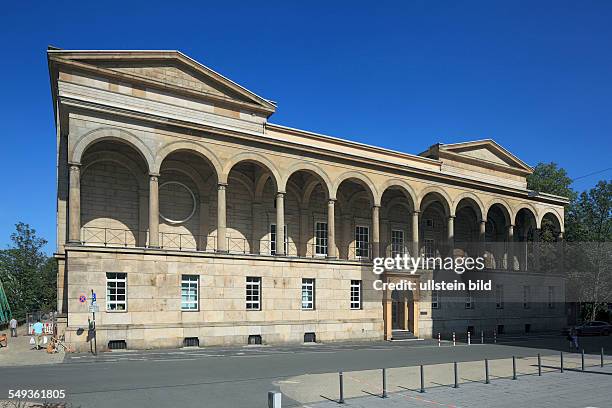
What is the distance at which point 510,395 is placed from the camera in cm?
1568

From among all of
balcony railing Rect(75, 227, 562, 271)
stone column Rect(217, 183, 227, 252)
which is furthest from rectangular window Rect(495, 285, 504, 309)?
stone column Rect(217, 183, 227, 252)

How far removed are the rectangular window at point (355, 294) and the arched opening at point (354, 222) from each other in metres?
4.24

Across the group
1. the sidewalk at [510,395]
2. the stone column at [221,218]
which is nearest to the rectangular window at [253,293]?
the stone column at [221,218]

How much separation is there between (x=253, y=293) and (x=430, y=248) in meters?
20.6

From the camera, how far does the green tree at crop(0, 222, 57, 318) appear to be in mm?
67000

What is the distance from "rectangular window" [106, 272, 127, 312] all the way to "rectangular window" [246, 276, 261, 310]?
282 inches

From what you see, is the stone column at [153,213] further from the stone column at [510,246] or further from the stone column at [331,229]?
the stone column at [510,246]

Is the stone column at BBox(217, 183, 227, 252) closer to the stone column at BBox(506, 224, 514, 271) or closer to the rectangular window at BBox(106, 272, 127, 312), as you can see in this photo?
the rectangular window at BBox(106, 272, 127, 312)

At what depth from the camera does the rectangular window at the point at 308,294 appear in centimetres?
3459

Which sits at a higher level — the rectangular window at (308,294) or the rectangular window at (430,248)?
the rectangular window at (430,248)

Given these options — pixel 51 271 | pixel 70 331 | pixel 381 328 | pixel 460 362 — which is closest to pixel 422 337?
pixel 381 328

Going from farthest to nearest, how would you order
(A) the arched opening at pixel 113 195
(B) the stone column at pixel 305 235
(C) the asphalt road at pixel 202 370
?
(B) the stone column at pixel 305 235
(A) the arched opening at pixel 113 195
(C) the asphalt road at pixel 202 370

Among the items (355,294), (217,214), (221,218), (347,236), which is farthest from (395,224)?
(221,218)

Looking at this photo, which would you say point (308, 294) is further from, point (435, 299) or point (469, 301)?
point (469, 301)
